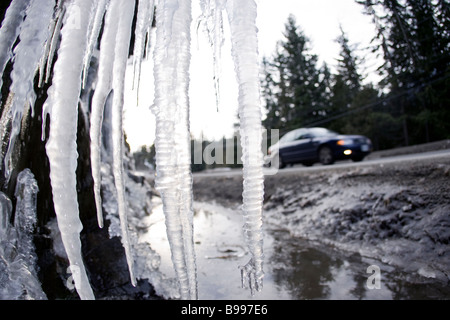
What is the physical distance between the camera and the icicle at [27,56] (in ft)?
5.19

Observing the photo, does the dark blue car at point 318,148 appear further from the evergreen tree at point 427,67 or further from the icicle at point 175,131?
the icicle at point 175,131

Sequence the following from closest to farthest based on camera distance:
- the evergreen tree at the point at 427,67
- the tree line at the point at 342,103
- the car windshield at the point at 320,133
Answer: the car windshield at the point at 320,133, the evergreen tree at the point at 427,67, the tree line at the point at 342,103

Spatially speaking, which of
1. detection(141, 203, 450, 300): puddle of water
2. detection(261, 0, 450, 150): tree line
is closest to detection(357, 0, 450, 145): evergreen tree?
detection(261, 0, 450, 150): tree line

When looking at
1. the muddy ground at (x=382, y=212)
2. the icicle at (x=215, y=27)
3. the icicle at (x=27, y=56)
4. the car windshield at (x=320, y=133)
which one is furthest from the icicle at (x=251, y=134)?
the car windshield at (x=320, y=133)

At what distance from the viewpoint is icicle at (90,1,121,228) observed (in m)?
1.50

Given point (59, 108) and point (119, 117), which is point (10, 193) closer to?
point (59, 108)

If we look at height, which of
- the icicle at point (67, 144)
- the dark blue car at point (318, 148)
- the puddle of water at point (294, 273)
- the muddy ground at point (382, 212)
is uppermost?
the dark blue car at point (318, 148)

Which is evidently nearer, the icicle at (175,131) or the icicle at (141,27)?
the icicle at (175,131)

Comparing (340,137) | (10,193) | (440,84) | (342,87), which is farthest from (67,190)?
(342,87)

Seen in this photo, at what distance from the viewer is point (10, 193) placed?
6.25ft

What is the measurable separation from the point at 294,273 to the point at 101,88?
9.02 ft

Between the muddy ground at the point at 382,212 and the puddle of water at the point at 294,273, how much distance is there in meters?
0.27

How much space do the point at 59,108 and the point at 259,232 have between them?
1222 mm

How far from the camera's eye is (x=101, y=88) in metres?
1.55
